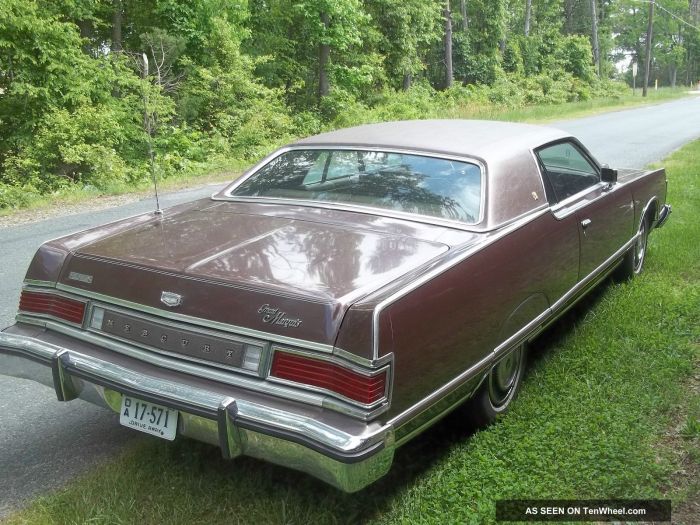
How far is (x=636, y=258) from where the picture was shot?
539cm

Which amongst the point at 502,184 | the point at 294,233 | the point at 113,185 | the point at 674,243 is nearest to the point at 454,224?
the point at 502,184

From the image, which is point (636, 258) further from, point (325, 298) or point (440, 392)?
point (325, 298)

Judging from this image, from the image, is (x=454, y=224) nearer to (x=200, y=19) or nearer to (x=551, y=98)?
(x=200, y=19)

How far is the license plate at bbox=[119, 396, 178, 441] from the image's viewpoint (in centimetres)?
250

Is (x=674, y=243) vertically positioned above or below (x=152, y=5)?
below

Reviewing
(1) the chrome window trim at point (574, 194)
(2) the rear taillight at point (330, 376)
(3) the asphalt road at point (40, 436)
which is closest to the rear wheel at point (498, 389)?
(1) the chrome window trim at point (574, 194)

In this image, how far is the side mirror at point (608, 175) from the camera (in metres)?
4.48

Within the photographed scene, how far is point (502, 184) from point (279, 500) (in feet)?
6.20

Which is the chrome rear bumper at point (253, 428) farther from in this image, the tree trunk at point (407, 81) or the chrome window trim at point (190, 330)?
the tree trunk at point (407, 81)

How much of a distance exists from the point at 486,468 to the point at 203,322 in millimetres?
1354

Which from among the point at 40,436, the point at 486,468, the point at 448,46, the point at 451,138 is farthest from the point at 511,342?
the point at 448,46

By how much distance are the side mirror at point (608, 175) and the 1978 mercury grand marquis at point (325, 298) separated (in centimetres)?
61

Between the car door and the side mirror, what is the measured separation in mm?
45

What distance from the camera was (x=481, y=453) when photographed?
298 cm
